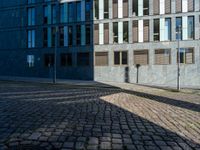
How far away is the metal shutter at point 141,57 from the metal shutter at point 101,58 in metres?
4.36

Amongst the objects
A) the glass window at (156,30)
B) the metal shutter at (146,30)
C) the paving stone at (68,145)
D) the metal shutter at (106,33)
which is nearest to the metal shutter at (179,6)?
the glass window at (156,30)

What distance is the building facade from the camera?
2961cm

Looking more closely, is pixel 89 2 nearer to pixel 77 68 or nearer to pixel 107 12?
pixel 107 12

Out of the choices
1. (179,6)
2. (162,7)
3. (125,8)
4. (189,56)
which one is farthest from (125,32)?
(189,56)

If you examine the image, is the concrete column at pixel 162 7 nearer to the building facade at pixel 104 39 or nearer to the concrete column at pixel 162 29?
the building facade at pixel 104 39

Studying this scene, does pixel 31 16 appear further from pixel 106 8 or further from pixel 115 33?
pixel 115 33

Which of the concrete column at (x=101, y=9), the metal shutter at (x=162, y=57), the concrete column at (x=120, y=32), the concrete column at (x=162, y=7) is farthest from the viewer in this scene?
the concrete column at (x=101, y=9)

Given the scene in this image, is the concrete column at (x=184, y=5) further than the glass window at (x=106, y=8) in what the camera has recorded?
No

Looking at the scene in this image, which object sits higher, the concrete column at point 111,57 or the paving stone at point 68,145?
the concrete column at point 111,57

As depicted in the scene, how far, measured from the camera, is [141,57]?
102 ft

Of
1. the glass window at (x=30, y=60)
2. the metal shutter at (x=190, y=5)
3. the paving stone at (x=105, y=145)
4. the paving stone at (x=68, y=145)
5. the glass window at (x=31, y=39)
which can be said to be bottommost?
the paving stone at (x=105, y=145)

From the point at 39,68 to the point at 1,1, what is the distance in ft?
48.3

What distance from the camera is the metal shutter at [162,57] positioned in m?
30.1

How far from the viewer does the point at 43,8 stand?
119ft
